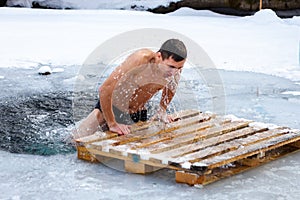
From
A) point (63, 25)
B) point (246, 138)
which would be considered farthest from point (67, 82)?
point (63, 25)

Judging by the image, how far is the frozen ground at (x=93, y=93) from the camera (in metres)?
3.59

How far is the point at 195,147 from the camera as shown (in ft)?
12.9

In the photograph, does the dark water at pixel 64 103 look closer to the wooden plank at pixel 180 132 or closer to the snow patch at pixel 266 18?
the wooden plank at pixel 180 132

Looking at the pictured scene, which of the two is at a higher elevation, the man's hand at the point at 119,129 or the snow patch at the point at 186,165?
the man's hand at the point at 119,129

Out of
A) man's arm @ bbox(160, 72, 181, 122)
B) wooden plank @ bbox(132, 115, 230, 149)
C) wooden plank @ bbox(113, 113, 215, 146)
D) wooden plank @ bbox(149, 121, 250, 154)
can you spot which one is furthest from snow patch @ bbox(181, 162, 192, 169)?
man's arm @ bbox(160, 72, 181, 122)

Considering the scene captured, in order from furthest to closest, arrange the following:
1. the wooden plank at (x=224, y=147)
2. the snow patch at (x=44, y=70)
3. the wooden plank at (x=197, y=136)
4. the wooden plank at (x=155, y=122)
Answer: the snow patch at (x=44, y=70), the wooden plank at (x=155, y=122), the wooden plank at (x=197, y=136), the wooden plank at (x=224, y=147)

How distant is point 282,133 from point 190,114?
2.55 feet

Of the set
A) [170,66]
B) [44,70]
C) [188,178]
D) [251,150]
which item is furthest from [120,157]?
[44,70]

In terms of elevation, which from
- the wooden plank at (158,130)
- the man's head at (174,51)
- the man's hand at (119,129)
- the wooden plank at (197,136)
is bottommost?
the wooden plank at (197,136)

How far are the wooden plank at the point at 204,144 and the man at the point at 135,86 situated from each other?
0.51m

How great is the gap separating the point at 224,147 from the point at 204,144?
0.14 metres

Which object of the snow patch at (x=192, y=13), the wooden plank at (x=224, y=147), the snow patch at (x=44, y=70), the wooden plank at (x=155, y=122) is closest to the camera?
the wooden plank at (x=224, y=147)

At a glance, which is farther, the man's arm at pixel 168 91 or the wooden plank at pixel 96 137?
the man's arm at pixel 168 91

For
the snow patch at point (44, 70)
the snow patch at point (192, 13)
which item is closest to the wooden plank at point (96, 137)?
the snow patch at point (44, 70)
